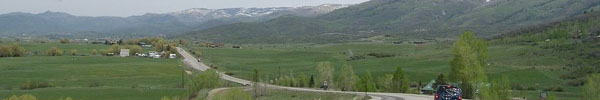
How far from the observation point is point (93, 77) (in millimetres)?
138375

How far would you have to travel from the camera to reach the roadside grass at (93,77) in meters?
103

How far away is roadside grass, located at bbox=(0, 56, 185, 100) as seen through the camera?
103169 millimetres

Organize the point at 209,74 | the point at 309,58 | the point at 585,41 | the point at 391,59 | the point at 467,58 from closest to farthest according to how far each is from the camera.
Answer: the point at 467,58
the point at 209,74
the point at 585,41
the point at 391,59
the point at 309,58

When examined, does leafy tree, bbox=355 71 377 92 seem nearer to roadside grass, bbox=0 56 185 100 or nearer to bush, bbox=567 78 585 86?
roadside grass, bbox=0 56 185 100

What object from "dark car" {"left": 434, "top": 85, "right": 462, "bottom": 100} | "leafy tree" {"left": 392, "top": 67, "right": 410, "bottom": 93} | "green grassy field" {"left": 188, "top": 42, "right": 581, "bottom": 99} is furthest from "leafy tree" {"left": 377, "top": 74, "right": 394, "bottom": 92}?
"dark car" {"left": 434, "top": 85, "right": 462, "bottom": 100}

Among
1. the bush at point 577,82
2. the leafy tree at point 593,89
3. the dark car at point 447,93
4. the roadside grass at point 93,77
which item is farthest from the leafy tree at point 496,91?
the roadside grass at point 93,77

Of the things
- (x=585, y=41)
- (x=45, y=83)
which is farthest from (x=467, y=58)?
(x=585, y=41)

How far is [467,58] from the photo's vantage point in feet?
262

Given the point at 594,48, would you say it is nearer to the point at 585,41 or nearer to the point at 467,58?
the point at 585,41

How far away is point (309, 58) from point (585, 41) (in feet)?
225

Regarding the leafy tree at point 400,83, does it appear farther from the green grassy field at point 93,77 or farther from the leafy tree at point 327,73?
the green grassy field at point 93,77

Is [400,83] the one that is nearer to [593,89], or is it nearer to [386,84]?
[386,84]

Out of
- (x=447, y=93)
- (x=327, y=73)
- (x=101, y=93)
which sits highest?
(x=447, y=93)

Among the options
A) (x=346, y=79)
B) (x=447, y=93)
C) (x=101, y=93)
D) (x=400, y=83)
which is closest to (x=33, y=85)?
(x=101, y=93)
